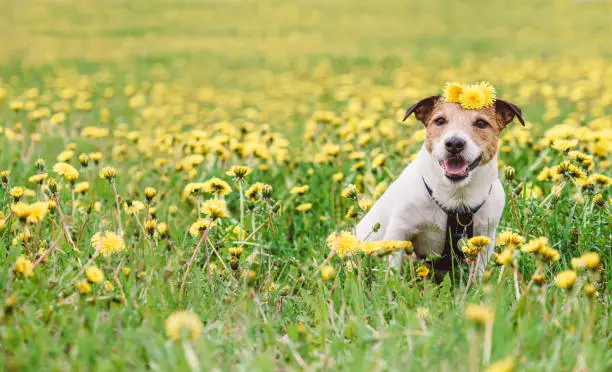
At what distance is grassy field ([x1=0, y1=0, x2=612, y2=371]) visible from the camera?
207cm

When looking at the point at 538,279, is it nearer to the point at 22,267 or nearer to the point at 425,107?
the point at 425,107

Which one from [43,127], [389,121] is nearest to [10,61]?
[43,127]

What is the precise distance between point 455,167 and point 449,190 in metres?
0.16

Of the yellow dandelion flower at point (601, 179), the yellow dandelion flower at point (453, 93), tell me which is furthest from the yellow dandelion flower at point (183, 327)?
the yellow dandelion flower at point (601, 179)

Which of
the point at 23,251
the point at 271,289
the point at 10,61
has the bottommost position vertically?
the point at 271,289

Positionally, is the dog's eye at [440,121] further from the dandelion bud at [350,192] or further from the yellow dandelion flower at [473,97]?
the dandelion bud at [350,192]

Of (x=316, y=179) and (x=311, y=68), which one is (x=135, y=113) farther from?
(x=311, y=68)

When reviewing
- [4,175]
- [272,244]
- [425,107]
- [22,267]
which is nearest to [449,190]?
[425,107]

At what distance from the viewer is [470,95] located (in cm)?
291

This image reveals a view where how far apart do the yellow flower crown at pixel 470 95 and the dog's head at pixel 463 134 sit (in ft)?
0.39

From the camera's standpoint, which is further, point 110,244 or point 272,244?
point 272,244

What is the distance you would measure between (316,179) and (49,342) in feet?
8.33

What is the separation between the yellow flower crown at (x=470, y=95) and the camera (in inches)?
114

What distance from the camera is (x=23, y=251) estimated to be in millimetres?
2883
